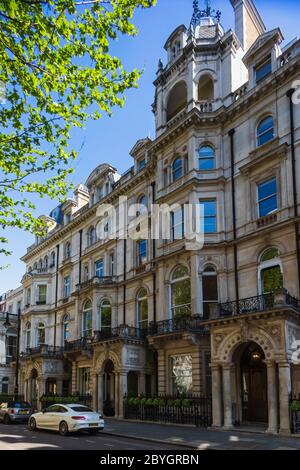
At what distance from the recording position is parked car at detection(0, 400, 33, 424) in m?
26.6

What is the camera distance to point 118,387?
27828mm

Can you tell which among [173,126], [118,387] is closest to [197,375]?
[118,387]

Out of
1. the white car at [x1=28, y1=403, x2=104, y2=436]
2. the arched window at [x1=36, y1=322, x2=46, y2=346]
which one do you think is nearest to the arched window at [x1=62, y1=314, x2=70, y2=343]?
the arched window at [x1=36, y1=322, x2=46, y2=346]

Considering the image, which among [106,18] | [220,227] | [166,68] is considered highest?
[166,68]

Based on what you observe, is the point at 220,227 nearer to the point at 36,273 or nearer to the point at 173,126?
the point at 173,126

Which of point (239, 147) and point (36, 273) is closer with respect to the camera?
point (239, 147)

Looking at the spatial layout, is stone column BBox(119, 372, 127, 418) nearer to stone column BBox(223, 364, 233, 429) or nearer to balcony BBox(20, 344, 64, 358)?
stone column BBox(223, 364, 233, 429)

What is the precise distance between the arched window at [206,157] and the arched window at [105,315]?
12600mm

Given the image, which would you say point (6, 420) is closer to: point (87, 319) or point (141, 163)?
point (87, 319)

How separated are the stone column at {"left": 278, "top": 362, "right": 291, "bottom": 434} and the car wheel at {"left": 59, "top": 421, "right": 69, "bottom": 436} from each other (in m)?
8.16

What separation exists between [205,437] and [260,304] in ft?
22.6

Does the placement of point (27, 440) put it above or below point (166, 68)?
below

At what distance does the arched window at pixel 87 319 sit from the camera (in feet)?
117

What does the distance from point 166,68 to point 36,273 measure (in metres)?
23.3
